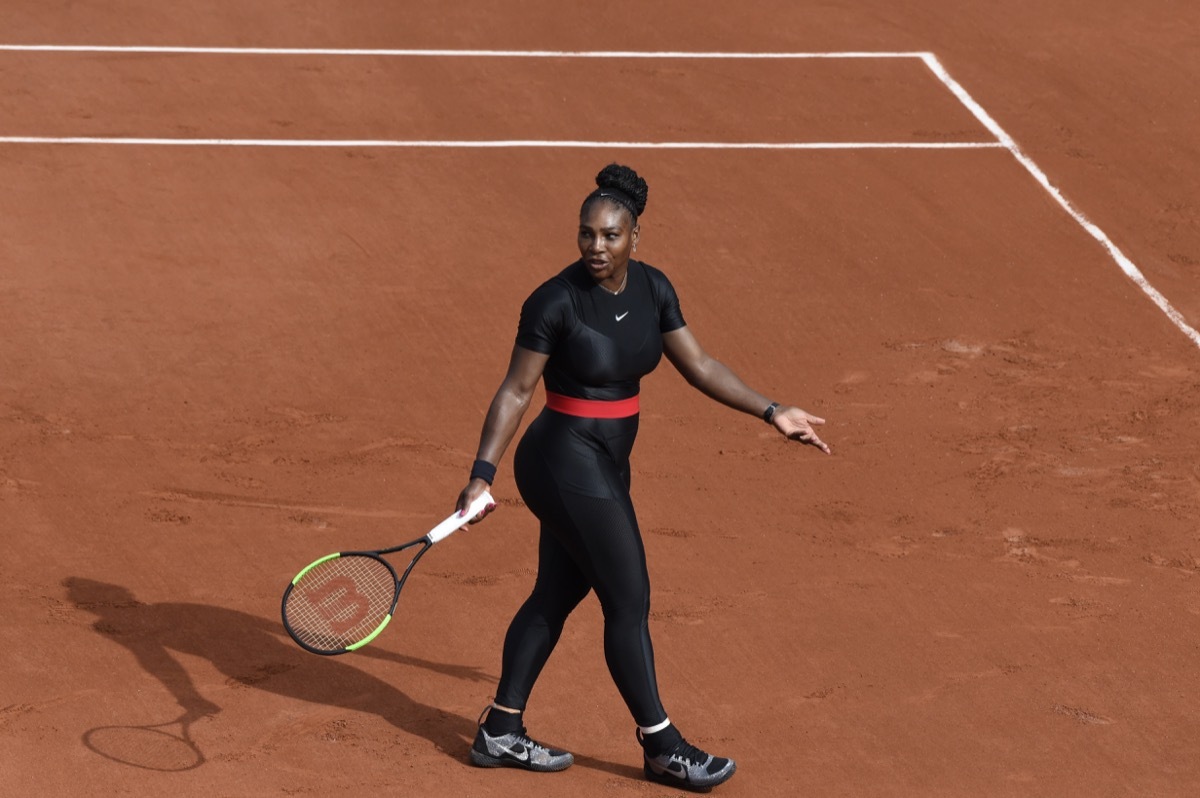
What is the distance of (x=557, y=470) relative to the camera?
7.14 metres

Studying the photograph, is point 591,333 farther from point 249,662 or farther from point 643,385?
point 643,385

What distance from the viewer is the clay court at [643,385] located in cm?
809

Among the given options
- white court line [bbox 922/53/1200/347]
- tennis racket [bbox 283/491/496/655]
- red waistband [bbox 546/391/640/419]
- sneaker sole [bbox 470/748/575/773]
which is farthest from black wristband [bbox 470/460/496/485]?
Answer: white court line [bbox 922/53/1200/347]

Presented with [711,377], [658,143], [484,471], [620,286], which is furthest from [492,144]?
[484,471]

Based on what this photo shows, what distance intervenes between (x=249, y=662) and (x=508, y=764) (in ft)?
5.12

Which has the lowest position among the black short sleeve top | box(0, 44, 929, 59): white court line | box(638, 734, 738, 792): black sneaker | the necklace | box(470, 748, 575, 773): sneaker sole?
box(470, 748, 575, 773): sneaker sole

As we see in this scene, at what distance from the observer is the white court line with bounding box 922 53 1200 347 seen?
12953 mm

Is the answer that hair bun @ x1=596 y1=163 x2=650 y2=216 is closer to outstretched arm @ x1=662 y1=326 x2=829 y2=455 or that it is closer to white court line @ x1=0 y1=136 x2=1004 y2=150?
outstretched arm @ x1=662 y1=326 x2=829 y2=455

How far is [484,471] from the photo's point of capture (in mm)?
6949

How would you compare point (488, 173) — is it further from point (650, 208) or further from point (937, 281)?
point (937, 281)

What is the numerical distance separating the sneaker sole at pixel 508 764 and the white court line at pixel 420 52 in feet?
33.4

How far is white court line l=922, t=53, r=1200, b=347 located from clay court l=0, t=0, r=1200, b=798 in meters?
0.06

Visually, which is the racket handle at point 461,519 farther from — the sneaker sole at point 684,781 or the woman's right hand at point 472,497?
the sneaker sole at point 684,781

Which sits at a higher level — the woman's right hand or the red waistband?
the red waistband
